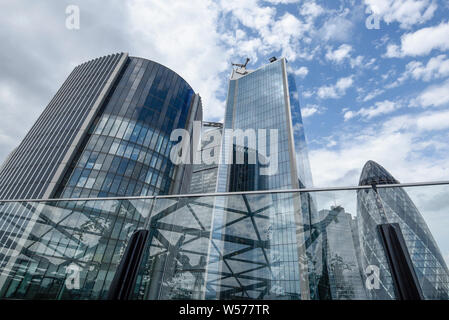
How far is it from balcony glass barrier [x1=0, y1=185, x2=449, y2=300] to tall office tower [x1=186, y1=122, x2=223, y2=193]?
4754 inches

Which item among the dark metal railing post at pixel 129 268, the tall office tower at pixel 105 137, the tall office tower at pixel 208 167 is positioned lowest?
the dark metal railing post at pixel 129 268

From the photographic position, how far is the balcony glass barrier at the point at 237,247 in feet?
10.9

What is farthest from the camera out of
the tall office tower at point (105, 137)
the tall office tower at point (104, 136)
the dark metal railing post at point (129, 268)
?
the tall office tower at point (104, 136)

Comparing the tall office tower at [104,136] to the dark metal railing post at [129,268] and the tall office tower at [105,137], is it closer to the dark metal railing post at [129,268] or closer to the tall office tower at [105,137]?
the tall office tower at [105,137]

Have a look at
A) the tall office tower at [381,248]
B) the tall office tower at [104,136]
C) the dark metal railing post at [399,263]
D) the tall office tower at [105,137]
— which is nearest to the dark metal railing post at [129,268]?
the tall office tower at [105,137]

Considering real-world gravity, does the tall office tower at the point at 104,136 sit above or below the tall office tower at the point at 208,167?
below

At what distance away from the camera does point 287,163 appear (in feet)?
195

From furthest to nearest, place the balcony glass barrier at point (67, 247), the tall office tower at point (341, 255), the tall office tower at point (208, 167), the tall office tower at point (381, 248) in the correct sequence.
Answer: the tall office tower at point (208, 167)
the balcony glass barrier at point (67, 247)
the tall office tower at point (341, 255)
the tall office tower at point (381, 248)

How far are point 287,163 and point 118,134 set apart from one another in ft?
136

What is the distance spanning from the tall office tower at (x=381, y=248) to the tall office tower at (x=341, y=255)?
0.50 feet

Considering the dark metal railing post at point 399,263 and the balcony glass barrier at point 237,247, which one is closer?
the dark metal railing post at point 399,263

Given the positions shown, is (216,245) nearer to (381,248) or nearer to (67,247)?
Result: (381,248)

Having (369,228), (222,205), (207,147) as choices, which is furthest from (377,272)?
(207,147)
